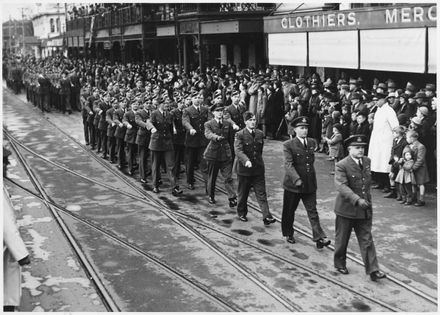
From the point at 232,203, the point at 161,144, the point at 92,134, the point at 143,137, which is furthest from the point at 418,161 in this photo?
the point at 92,134

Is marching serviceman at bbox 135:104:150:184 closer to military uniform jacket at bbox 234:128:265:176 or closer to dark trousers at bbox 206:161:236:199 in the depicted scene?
dark trousers at bbox 206:161:236:199

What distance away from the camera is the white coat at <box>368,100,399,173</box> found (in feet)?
34.4

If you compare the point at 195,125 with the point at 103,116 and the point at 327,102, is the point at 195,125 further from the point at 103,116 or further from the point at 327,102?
the point at 103,116

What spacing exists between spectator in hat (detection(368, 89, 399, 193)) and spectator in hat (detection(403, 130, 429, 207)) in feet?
2.20

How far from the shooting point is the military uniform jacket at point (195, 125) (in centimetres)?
1151

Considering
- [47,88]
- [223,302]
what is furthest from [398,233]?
[47,88]

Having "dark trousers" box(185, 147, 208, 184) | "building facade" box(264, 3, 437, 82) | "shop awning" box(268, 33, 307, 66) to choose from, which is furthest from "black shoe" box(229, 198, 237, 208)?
"shop awning" box(268, 33, 307, 66)

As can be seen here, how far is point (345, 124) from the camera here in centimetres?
1198

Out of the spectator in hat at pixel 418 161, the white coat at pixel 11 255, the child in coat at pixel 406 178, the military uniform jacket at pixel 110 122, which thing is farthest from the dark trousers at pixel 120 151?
the white coat at pixel 11 255

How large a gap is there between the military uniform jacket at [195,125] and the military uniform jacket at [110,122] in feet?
7.65

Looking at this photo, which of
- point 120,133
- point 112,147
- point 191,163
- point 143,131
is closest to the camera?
point 191,163

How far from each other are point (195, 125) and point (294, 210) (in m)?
3.87

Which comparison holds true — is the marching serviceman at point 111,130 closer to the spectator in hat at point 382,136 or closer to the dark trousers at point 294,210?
the spectator in hat at point 382,136

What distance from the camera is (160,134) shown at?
11.2 m
